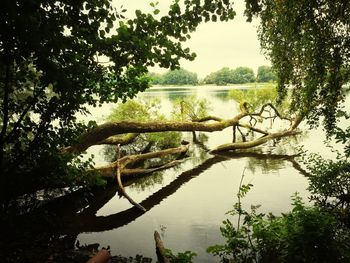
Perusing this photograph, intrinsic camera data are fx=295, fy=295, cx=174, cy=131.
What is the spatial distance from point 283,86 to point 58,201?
10.6m

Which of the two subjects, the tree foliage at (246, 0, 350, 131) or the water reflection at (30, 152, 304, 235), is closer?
the tree foliage at (246, 0, 350, 131)

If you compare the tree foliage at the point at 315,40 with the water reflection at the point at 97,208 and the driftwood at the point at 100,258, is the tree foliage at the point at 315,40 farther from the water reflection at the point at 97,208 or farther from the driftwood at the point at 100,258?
the water reflection at the point at 97,208

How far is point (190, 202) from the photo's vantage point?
13852 millimetres

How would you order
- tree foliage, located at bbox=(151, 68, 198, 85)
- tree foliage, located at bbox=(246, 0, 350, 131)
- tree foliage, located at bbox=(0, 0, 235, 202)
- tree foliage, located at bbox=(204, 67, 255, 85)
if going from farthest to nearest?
tree foliage, located at bbox=(151, 68, 198, 85) → tree foliage, located at bbox=(204, 67, 255, 85) → tree foliage, located at bbox=(246, 0, 350, 131) → tree foliage, located at bbox=(0, 0, 235, 202)

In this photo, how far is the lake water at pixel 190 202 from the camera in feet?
32.9

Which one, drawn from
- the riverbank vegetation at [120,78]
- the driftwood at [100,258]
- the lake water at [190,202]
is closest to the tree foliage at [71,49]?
the riverbank vegetation at [120,78]

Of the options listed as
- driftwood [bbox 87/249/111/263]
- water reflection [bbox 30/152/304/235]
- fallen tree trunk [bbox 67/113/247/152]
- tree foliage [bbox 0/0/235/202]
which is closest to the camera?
tree foliage [bbox 0/0/235/202]

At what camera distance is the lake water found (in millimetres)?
10031

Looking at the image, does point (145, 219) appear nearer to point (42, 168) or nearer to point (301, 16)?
point (42, 168)

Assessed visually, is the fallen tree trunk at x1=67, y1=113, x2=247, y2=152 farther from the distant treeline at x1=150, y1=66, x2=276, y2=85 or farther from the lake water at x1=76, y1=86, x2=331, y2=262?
the distant treeline at x1=150, y1=66, x2=276, y2=85

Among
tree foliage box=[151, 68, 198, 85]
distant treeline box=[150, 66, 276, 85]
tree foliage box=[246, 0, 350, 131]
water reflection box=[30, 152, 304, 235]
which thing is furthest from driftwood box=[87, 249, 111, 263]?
tree foliage box=[151, 68, 198, 85]

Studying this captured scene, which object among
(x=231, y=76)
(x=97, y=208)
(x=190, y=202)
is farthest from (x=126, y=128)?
(x=231, y=76)

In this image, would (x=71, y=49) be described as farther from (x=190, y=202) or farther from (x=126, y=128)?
(x=190, y=202)

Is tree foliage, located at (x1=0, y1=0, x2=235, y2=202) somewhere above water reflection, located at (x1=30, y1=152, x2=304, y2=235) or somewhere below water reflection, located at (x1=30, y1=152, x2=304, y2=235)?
above
